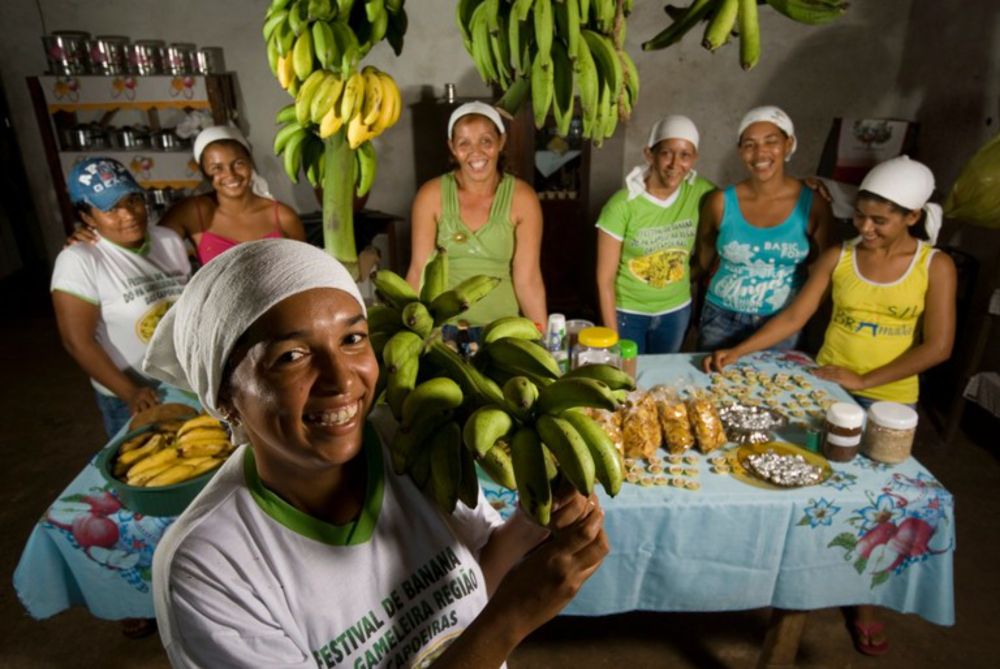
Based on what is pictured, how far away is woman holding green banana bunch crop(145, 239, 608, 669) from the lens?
0.97m

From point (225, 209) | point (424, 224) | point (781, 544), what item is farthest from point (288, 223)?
point (781, 544)

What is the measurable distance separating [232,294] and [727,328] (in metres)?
2.70

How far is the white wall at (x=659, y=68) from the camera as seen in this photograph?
5.19m

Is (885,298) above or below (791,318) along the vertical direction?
above

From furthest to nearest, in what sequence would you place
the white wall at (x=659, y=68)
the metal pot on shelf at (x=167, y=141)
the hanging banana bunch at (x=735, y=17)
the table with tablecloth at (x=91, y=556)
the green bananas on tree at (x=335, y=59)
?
1. the metal pot on shelf at (x=167, y=141)
2. the white wall at (x=659, y=68)
3. the table with tablecloth at (x=91, y=556)
4. the green bananas on tree at (x=335, y=59)
5. the hanging banana bunch at (x=735, y=17)

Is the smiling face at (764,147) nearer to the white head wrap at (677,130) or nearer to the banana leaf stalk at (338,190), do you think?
the white head wrap at (677,130)

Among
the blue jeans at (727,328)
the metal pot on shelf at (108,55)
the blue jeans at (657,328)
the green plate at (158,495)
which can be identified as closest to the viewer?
the green plate at (158,495)

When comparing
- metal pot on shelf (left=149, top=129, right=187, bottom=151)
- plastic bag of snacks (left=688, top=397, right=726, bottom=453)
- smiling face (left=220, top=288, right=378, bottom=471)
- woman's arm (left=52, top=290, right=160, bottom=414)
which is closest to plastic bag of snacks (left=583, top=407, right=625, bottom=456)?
plastic bag of snacks (left=688, top=397, right=726, bottom=453)

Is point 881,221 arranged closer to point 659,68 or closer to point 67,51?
point 659,68

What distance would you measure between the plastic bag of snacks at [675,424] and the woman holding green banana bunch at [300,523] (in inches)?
42.8

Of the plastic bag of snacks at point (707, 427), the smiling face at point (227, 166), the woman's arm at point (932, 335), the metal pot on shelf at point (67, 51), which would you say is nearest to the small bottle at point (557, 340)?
the plastic bag of snacks at point (707, 427)

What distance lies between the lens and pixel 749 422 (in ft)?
7.24

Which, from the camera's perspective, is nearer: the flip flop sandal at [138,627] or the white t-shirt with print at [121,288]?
the white t-shirt with print at [121,288]

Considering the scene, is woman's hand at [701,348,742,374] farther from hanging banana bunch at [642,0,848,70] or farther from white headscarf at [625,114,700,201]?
hanging banana bunch at [642,0,848,70]
